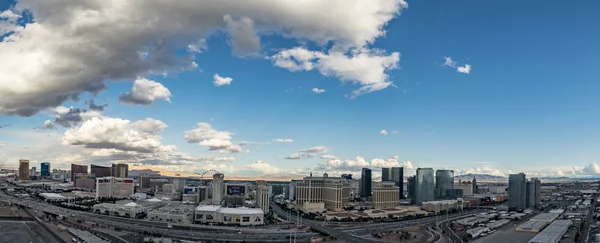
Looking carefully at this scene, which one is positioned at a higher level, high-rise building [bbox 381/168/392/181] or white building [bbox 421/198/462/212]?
high-rise building [bbox 381/168/392/181]

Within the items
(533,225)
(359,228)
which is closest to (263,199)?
(359,228)

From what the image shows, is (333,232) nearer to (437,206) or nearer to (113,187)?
(437,206)

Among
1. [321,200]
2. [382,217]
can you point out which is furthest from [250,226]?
[321,200]

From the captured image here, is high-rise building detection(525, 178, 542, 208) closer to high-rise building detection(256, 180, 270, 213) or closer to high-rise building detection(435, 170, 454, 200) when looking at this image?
high-rise building detection(435, 170, 454, 200)

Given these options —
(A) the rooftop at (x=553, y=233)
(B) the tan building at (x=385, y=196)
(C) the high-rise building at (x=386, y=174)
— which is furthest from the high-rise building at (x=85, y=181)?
(A) the rooftop at (x=553, y=233)

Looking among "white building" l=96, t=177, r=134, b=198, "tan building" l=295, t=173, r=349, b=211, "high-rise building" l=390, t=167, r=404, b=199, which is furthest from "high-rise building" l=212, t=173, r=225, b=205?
"high-rise building" l=390, t=167, r=404, b=199

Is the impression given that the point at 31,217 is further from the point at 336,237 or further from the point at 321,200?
the point at 321,200

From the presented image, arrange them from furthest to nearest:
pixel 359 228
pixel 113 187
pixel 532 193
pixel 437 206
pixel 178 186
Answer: pixel 178 186, pixel 113 187, pixel 532 193, pixel 437 206, pixel 359 228
